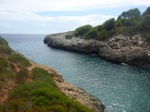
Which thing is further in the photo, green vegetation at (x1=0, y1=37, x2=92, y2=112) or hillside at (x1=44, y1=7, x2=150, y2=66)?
hillside at (x1=44, y1=7, x2=150, y2=66)

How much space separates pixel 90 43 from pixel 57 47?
30934 millimetres

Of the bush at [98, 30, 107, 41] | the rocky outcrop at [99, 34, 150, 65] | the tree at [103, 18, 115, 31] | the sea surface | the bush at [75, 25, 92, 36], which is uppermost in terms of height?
the tree at [103, 18, 115, 31]

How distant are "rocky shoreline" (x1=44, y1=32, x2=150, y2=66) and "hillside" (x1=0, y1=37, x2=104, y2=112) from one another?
54.1 metres

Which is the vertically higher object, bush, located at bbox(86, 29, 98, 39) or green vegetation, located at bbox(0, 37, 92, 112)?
bush, located at bbox(86, 29, 98, 39)

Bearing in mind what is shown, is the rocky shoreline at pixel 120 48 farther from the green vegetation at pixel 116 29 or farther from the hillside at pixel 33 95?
the hillside at pixel 33 95

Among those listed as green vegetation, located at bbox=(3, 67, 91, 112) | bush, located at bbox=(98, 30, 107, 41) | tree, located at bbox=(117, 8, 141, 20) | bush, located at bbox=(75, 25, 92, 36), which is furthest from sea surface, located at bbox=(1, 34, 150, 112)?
tree, located at bbox=(117, 8, 141, 20)

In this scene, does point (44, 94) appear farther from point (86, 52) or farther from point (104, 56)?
point (86, 52)

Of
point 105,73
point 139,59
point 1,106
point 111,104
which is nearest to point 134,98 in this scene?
point 111,104

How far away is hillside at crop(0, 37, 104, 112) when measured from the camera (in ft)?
72.6

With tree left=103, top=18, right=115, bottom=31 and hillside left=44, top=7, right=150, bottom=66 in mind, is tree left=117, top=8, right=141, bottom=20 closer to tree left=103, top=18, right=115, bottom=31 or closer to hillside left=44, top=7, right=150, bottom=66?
hillside left=44, top=7, right=150, bottom=66

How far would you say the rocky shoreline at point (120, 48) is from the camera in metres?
83.3

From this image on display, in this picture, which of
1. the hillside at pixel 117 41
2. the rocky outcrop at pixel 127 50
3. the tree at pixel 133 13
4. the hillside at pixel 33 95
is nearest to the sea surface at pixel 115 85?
the hillside at pixel 33 95

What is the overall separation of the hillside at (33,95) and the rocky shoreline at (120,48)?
54.1 m

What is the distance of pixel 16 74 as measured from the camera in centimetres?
3244
